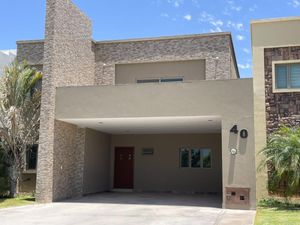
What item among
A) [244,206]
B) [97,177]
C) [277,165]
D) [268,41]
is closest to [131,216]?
[244,206]

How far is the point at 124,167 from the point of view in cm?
2236

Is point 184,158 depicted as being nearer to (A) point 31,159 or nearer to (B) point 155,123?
(B) point 155,123

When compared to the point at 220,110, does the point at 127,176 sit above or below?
below

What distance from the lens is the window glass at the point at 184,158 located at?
21547 millimetres

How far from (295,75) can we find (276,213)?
6.55 m

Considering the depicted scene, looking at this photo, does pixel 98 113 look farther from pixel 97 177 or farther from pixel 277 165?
pixel 277 165

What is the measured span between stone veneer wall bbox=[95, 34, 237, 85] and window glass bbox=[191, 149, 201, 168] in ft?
Result: 14.7

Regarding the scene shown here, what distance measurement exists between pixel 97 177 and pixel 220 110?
28.0 ft

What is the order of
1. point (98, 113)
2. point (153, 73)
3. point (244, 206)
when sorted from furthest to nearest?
point (153, 73), point (98, 113), point (244, 206)

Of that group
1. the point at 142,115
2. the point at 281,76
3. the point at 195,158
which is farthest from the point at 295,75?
the point at 195,158

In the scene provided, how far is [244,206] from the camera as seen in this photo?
46.4 ft

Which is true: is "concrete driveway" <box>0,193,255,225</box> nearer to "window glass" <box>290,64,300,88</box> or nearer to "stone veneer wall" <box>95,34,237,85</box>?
"window glass" <box>290,64,300,88</box>

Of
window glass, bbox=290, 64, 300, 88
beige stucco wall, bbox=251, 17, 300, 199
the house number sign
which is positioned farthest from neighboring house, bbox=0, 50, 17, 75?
window glass, bbox=290, 64, 300, 88

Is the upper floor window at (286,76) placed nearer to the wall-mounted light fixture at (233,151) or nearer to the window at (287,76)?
the window at (287,76)
